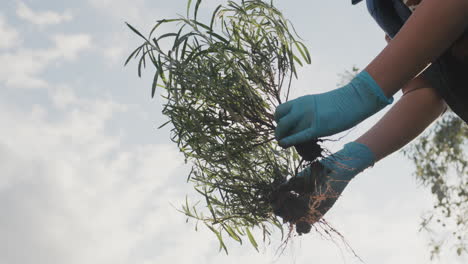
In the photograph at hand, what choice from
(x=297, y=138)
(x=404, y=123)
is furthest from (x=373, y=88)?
(x=404, y=123)

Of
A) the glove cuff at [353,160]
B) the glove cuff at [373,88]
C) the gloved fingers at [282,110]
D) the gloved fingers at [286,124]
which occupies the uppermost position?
the gloved fingers at [282,110]

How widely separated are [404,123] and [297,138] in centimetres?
63

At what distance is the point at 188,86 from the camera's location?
1.45 metres

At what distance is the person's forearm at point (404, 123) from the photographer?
192 centimetres

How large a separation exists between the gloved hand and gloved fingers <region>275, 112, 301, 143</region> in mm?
193

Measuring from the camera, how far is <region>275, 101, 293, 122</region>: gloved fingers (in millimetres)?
1497

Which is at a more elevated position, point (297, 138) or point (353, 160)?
point (297, 138)

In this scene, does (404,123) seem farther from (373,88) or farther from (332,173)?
(373,88)

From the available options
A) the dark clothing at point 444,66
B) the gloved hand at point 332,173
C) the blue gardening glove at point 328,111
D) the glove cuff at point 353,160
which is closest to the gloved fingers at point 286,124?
the blue gardening glove at point 328,111

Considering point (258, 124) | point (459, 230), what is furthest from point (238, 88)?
point (459, 230)

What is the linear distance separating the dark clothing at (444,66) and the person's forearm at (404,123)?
0.06 m

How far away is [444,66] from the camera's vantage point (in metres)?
1.69

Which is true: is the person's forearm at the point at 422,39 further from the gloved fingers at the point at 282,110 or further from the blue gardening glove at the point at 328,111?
the gloved fingers at the point at 282,110

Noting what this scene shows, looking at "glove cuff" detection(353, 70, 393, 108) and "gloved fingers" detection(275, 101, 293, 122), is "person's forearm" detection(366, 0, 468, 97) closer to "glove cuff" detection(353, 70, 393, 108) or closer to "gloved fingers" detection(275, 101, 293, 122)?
"glove cuff" detection(353, 70, 393, 108)
